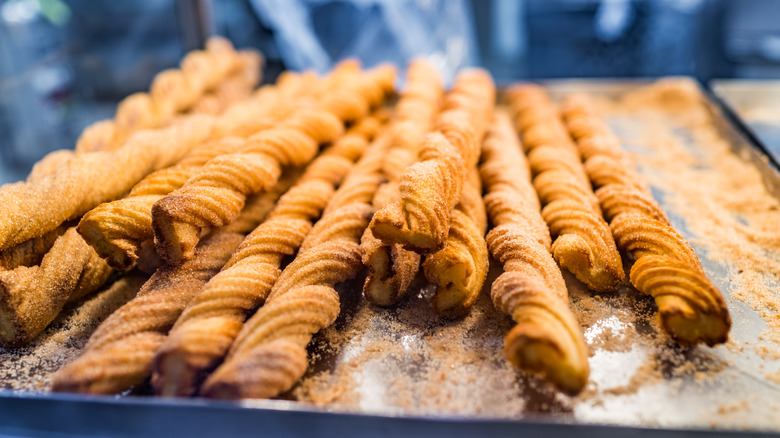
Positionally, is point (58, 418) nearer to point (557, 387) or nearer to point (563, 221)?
point (557, 387)

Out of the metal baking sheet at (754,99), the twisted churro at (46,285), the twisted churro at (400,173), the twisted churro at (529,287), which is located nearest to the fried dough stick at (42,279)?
the twisted churro at (46,285)

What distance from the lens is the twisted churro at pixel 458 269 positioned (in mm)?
1938

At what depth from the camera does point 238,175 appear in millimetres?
2182

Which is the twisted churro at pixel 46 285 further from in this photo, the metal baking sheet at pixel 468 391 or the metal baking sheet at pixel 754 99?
the metal baking sheet at pixel 754 99

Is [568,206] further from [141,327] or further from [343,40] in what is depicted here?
[343,40]

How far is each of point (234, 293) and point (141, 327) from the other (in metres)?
0.30

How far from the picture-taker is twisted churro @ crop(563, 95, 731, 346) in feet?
5.65

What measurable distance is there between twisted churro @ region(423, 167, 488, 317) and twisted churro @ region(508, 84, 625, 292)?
0.31m

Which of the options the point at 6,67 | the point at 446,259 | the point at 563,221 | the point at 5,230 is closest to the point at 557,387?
the point at 446,259

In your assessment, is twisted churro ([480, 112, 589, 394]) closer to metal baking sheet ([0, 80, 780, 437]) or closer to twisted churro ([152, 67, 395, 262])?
metal baking sheet ([0, 80, 780, 437])

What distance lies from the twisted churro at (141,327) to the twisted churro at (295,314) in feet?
0.87

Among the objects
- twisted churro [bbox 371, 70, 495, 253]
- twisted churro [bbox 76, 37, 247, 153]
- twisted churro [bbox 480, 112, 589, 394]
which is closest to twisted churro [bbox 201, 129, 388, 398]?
twisted churro [bbox 371, 70, 495, 253]

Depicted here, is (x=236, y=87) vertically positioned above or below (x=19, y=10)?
below

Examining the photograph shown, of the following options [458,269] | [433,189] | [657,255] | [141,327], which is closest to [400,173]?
[433,189]
